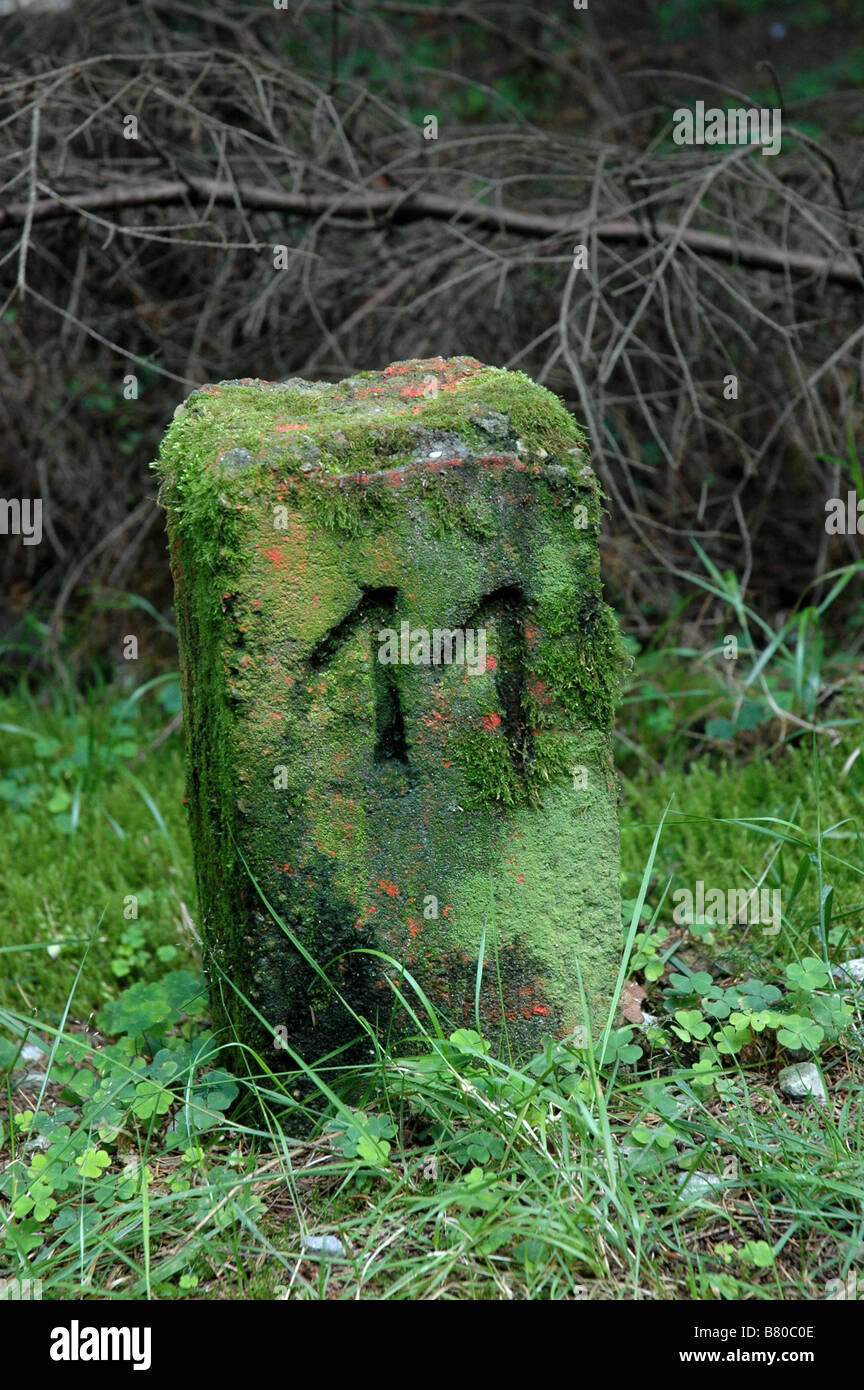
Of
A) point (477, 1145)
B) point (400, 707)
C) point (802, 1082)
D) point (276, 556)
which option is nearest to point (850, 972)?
point (802, 1082)

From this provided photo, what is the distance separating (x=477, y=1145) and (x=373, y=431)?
132cm

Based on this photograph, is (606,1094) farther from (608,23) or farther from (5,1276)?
(608,23)

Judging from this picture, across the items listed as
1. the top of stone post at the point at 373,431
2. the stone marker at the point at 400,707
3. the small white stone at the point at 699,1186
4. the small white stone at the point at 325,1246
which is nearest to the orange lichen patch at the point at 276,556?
the stone marker at the point at 400,707

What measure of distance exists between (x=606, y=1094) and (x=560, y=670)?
80 centimetres

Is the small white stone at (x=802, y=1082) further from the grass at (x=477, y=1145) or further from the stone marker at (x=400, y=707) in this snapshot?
the stone marker at (x=400, y=707)

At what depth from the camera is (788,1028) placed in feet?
7.49

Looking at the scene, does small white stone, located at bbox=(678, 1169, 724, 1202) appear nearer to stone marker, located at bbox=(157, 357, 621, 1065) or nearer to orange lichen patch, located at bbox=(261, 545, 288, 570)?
stone marker, located at bbox=(157, 357, 621, 1065)

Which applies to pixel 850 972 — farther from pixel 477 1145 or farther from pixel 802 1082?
pixel 477 1145

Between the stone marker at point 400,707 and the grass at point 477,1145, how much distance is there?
15 cm

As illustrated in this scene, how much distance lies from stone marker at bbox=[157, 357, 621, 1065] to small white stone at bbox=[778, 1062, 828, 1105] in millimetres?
374

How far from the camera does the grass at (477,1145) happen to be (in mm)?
1899

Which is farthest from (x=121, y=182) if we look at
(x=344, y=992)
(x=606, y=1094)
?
(x=606, y=1094)

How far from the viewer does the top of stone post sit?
218cm

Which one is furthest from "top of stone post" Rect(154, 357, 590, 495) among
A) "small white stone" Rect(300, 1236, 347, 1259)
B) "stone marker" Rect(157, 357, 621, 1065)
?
"small white stone" Rect(300, 1236, 347, 1259)
